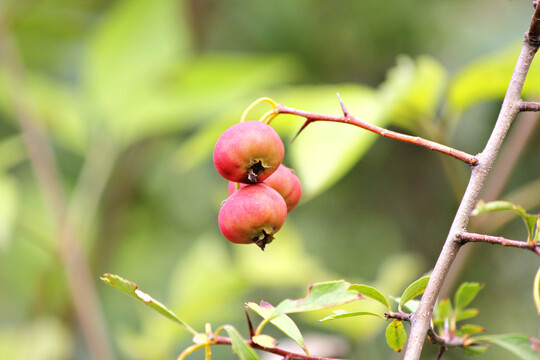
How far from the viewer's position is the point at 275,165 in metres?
0.50

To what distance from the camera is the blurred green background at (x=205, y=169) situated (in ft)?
4.03

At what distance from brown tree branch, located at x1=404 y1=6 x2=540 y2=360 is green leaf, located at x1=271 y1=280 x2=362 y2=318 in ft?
0.15

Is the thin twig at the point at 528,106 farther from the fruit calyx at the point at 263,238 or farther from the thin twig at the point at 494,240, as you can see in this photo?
the fruit calyx at the point at 263,238

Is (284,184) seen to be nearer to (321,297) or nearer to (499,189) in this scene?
(321,297)

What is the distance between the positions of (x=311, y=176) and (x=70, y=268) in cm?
64

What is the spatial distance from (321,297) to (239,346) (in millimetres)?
66

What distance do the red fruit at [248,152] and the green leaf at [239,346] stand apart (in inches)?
5.1

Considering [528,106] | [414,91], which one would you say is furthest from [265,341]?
[414,91]

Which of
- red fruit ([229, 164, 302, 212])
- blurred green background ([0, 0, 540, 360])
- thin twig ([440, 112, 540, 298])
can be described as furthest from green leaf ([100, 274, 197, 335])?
thin twig ([440, 112, 540, 298])

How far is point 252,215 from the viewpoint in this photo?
0.48 meters

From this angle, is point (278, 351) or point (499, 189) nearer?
point (278, 351)

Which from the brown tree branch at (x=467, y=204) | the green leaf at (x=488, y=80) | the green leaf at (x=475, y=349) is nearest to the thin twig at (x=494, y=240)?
the brown tree branch at (x=467, y=204)

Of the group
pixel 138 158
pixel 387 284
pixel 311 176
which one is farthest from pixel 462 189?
pixel 138 158

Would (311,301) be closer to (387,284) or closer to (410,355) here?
(410,355)
